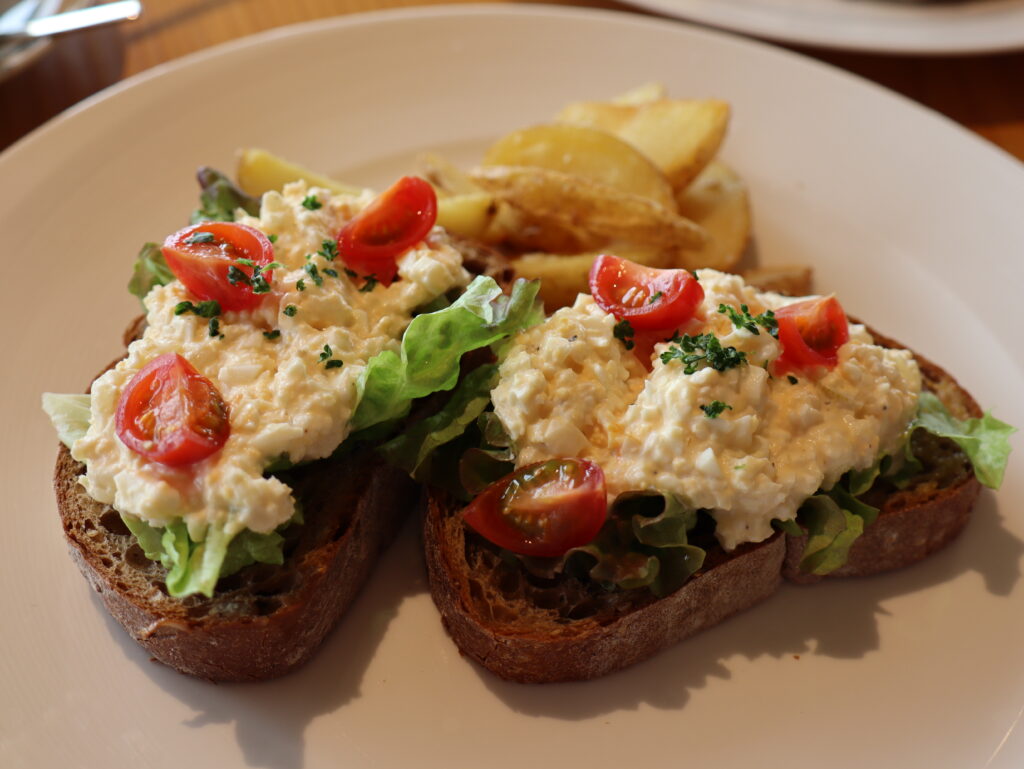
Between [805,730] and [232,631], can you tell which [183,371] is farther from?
[805,730]

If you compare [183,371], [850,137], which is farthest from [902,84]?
[183,371]

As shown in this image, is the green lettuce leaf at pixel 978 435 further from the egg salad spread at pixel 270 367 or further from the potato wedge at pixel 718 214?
the egg salad spread at pixel 270 367

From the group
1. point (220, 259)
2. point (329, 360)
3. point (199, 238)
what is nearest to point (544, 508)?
point (329, 360)

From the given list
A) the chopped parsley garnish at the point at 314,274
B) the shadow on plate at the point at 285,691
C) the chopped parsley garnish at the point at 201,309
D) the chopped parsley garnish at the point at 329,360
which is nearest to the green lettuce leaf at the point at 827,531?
the shadow on plate at the point at 285,691

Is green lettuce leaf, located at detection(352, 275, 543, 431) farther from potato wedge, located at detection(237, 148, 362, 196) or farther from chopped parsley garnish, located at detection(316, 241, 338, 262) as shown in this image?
potato wedge, located at detection(237, 148, 362, 196)

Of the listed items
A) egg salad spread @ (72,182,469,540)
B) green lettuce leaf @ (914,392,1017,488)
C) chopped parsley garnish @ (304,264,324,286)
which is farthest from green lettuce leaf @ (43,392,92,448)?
green lettuce leaf @ (914,392,1017,488)
